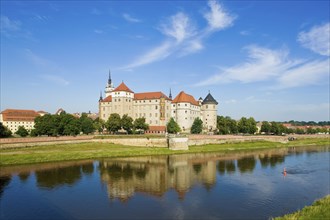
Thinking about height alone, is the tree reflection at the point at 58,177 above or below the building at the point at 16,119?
below

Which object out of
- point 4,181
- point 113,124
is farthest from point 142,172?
point 113,124

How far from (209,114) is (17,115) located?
74.9 m

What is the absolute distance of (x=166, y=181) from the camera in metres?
32.9

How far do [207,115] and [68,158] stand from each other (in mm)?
57292

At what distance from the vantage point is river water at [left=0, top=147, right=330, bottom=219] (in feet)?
72.6

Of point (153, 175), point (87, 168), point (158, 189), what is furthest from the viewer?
point (87, 168)

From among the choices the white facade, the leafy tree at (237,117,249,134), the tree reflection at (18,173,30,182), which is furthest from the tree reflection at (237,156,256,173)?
the leafy tree at (237,117,249,134)

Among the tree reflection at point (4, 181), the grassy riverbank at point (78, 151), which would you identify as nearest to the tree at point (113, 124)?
the grassy riverbank at point (78, 151)

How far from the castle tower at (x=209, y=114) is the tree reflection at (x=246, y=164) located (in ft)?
145

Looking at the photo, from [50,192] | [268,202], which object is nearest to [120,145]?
[50,192]

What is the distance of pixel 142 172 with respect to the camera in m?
37.5

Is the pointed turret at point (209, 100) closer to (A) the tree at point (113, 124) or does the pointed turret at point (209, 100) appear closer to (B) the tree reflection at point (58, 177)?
(A) the tree at point (113, 124)

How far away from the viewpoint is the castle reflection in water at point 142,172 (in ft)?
98.2

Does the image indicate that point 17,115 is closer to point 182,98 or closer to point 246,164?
point 182,98
